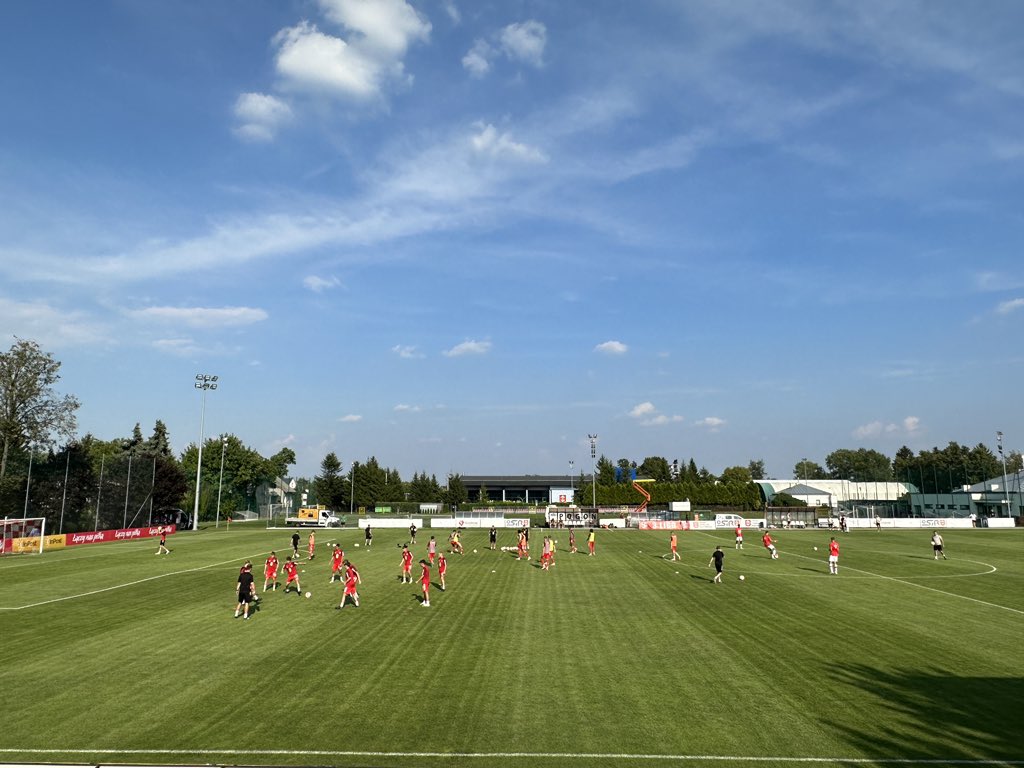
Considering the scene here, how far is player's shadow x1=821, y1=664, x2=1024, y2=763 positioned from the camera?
12.1 meters

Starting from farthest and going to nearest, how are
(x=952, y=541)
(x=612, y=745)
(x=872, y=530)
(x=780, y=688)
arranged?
(x=872, y=530) → (x=952, y=541) → (x=780, y=688) → (x=612, y=745)

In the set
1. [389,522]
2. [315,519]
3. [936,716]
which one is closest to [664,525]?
[389,522]

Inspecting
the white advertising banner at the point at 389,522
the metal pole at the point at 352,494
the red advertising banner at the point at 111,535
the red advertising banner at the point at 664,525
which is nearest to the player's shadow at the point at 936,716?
the red advertising banner at the point at 111,535

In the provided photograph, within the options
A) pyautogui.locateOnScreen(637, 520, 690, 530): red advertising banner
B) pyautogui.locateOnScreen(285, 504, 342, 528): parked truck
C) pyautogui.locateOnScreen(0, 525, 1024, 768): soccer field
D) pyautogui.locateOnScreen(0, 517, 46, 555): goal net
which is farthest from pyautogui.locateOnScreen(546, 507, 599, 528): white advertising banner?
pyautogui.locateOnScreen(0, 517, 46, 555): goal net

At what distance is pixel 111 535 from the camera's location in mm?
63750

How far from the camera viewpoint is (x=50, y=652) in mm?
19297

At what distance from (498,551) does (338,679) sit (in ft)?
111

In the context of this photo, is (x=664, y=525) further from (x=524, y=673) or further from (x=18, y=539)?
(x=524, y=673)

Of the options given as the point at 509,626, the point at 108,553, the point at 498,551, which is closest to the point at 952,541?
the point at 498,551

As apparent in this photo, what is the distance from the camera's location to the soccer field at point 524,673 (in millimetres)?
12195

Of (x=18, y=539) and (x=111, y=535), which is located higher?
(x=18, y=539)

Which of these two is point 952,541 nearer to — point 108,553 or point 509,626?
point 509,626

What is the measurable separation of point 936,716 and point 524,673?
362 inches

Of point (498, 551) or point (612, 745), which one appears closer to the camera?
point (612, 745)
